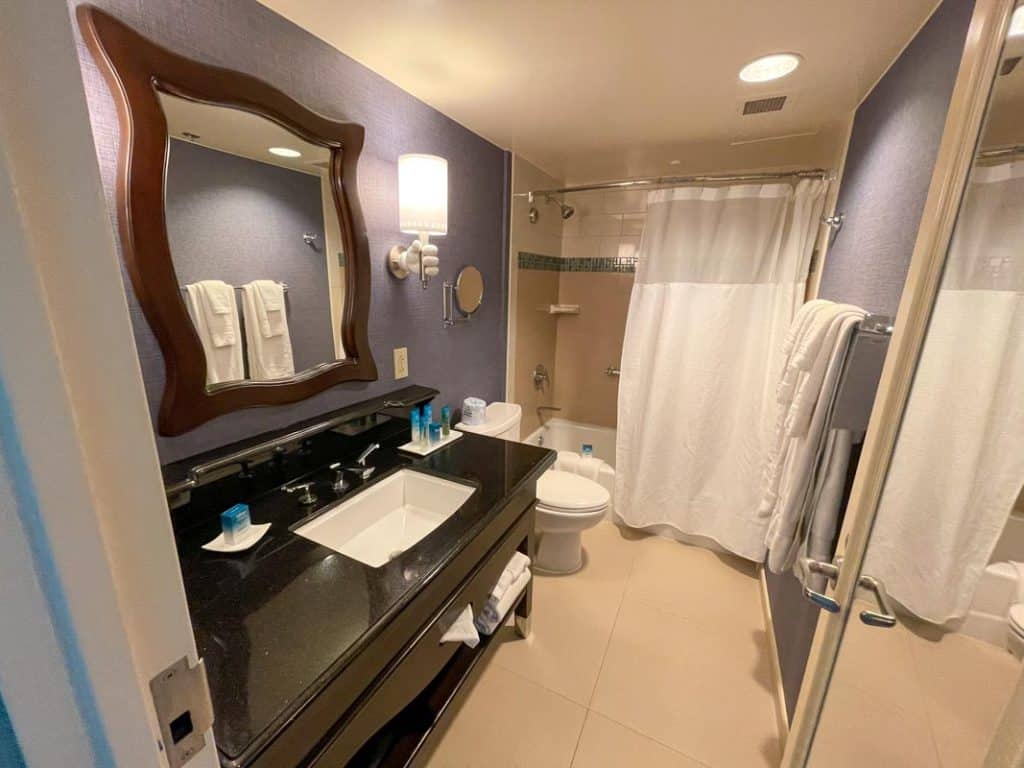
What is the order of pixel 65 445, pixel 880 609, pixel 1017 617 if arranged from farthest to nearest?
pixel 880 609, pixel 1017 617, pixel 65 445

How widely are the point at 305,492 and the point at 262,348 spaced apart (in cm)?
46

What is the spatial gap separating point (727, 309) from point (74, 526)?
2.34 metres

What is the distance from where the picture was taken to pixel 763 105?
1.65 metres

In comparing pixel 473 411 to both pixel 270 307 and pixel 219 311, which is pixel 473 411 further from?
pixel 219 311

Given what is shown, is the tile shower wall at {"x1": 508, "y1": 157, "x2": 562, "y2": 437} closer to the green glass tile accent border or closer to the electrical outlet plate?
the green glass tile accent border

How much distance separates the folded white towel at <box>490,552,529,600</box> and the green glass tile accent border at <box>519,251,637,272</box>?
174 cm

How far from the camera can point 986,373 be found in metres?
0.67

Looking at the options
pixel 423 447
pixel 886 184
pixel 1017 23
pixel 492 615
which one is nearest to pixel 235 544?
pixel 423 447

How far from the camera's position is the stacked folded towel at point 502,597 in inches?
55.0

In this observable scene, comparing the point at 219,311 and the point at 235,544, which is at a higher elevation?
the point at 219,311

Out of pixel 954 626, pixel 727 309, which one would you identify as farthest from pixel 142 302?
pixel 727 309

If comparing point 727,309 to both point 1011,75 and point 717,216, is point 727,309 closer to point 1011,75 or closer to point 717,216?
point 717,216

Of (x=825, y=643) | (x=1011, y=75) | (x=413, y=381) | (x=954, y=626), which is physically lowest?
(x=825, y=643)

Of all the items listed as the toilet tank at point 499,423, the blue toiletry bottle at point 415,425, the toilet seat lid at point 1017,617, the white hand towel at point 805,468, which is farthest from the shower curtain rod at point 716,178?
the toilet seat lid at point 1017,617
